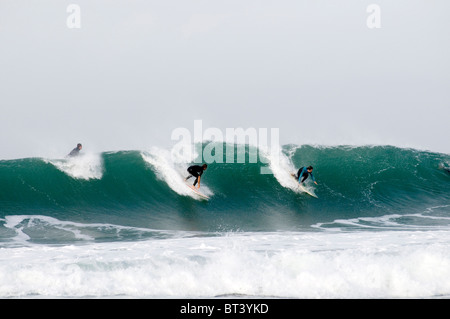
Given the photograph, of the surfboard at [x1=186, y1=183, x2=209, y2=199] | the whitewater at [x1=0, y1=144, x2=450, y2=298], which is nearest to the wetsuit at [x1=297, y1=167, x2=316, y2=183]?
the whitewater at [x1=0, y1=144, x2=450, y2=298]

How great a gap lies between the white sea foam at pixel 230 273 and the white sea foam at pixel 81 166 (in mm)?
6273

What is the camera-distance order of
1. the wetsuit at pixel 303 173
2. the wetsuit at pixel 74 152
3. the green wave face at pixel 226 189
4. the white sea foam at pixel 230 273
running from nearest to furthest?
the white sea foam at pixel 230 273
the green wave face at pixel 226 189
the wetsuit at pixel 303 173
the wetsuit at pixel 74 152

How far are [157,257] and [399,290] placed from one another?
3861mm

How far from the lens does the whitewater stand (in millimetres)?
7465

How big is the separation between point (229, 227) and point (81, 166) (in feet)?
19.3

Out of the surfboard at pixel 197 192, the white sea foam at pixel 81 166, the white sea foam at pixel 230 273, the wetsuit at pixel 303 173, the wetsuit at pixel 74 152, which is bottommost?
the white sea foam at pixel 230 273

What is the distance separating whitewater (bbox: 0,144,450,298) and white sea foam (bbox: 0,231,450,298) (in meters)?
0.02

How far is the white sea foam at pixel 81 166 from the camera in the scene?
50.1ft

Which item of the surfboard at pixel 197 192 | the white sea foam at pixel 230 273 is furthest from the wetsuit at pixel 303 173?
the white sea foam at pixel 230 273

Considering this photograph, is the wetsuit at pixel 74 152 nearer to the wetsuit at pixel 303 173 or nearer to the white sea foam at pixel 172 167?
the white sea foam at pixel 172 167

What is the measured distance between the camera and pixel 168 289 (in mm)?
7387

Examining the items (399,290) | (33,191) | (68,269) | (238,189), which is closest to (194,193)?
(238,189)

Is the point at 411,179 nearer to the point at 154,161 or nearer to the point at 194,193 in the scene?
the point at 194,193

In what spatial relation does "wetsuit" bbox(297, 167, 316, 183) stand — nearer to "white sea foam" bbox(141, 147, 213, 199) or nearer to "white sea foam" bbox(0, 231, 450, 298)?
"white sea foam" bbox(141, 147, 213, 199)
